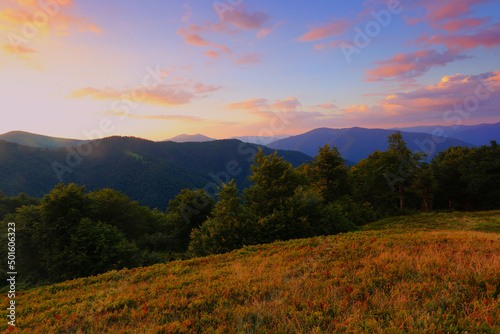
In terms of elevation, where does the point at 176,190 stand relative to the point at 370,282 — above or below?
below

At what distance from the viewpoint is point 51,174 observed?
178 m

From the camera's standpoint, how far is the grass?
4020 mm

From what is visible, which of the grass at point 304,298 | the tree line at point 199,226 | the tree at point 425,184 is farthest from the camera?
the tree at point 425,184

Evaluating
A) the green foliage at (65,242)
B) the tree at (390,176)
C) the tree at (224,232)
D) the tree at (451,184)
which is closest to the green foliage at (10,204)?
the green foliage at (65,242)

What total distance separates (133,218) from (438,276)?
3454 centimetres

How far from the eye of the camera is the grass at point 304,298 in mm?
4020

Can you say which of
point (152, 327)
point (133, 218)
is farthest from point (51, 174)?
point (152, 327)

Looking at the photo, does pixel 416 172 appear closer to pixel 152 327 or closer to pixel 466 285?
pixel 466 285

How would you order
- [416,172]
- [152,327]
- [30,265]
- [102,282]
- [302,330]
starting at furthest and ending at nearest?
[416,172]
[30,265]
[102,282]
[152,327]
[302,330]

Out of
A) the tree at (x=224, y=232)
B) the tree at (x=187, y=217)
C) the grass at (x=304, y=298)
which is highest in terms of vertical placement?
the grass at (x=304, y=298)

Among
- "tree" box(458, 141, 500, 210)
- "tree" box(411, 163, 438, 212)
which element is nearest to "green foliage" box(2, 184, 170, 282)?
"tree" box(411, 163, 438, 212)

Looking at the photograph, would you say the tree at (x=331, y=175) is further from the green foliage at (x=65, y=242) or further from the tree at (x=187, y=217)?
the green foliage at (x=65, y=242)

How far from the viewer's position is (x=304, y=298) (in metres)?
5.05

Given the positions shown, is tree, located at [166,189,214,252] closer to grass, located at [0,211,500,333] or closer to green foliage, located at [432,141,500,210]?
grass, located at [0,211,500,333]
